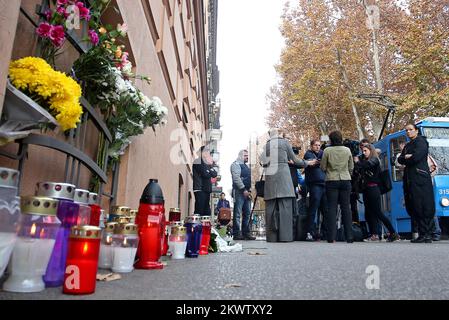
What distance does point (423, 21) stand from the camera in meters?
19.3

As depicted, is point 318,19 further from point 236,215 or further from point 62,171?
point 62,171

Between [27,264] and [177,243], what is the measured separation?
2017 millimetres

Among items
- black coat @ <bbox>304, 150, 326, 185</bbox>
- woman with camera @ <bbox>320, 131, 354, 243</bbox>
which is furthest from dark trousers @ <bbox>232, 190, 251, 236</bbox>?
woman with camera @ <bbox>320, 131, 354, 243</bbox>

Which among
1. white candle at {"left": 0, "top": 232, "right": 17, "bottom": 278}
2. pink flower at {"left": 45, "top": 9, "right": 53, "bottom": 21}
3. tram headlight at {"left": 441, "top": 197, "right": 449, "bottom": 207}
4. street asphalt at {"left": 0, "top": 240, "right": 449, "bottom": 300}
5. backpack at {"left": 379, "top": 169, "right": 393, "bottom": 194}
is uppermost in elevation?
pink flower at {"left": 45, "top": 9, "right": 53, "bottom": 21}

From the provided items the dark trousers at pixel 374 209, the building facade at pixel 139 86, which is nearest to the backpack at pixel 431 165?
the dark trousers at pixel 374 209

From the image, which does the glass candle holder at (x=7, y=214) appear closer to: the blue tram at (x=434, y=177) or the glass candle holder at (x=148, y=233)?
the glass candle holder at (x=148, y=233)

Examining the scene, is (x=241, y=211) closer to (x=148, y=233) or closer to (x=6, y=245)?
(x=148, y=233)

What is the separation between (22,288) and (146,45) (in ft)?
15.2

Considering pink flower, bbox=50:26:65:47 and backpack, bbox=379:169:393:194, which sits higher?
pink flower, bbox=50:26:65:47

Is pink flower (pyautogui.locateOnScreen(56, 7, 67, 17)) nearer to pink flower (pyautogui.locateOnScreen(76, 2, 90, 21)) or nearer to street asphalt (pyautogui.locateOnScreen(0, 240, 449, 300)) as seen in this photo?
pink flower (pyautogui.locateOnScreen(76, 2, 90, 21))

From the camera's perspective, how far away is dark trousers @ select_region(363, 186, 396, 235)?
308 inches

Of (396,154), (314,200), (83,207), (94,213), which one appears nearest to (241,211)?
(314,200)

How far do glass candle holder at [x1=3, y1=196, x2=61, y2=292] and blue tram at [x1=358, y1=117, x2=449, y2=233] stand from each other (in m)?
10.3
